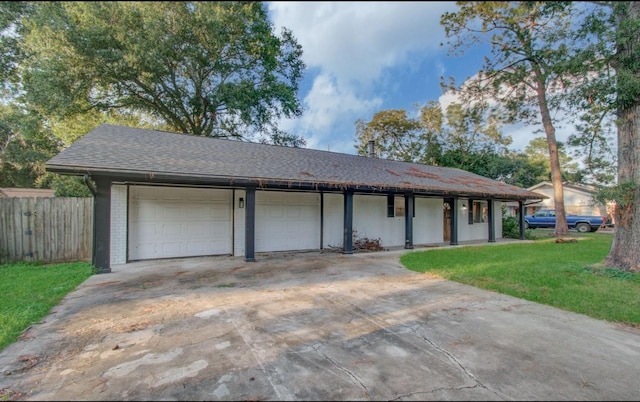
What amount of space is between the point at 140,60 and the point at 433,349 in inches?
595

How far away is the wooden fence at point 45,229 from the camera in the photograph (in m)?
7.48

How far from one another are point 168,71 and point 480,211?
16873 mm

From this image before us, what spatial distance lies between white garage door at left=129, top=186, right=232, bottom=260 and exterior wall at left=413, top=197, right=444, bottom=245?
7.70 m

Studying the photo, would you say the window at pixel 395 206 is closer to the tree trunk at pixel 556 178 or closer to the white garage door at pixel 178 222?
the white garage door at pixel 178 222

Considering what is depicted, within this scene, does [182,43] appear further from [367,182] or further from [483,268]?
[483,268]

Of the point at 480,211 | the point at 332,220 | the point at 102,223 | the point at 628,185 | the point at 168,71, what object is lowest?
the point at 332,220

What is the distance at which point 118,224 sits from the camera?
7.52 metres

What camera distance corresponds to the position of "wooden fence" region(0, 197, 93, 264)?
7.48 meters

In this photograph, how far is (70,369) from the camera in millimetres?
2691

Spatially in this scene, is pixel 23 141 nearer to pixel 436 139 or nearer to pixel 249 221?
pixel 249 221

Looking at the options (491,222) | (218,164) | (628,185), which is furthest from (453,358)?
(491,222)

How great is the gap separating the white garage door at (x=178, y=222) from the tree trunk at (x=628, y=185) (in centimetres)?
Answer: 986

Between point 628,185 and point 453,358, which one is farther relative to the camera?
point 628,185

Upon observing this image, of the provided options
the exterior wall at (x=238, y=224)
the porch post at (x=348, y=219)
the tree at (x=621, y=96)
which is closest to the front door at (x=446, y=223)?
the porch post at (x=348, y=219)
